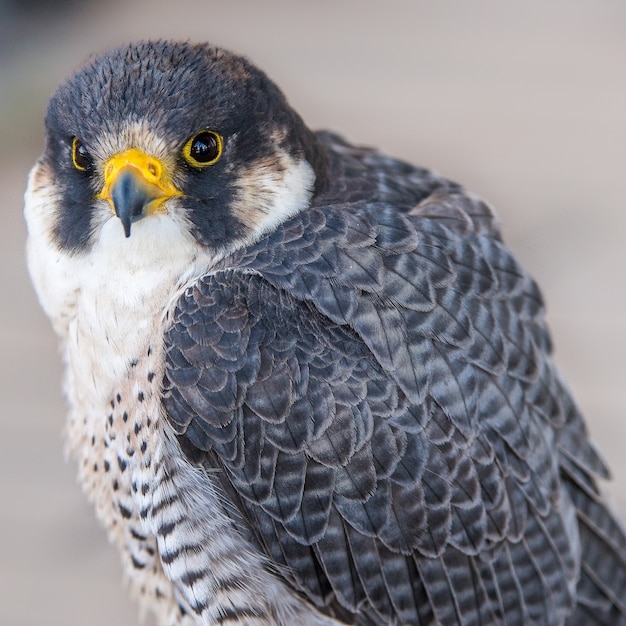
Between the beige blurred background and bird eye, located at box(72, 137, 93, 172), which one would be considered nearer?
bird eye, located at box(72, 137, 93, 172)

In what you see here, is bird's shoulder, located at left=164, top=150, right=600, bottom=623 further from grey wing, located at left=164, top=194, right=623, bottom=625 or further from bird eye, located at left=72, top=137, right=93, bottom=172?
bird eye, located at left=72, top=137, right=93, bottom=172

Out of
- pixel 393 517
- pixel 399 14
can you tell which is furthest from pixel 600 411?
pixel 399 14

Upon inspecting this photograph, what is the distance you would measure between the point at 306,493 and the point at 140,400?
45cm

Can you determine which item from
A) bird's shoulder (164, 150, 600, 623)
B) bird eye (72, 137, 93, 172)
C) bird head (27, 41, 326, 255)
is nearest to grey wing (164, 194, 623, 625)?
bird's shoulder (164, 150, 600, 623)

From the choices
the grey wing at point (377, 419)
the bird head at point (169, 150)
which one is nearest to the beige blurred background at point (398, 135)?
the grey wing at point (377, 419)

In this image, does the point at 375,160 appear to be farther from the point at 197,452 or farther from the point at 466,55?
the point at 466,55

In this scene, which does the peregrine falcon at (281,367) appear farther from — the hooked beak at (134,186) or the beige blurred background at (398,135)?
the beige blurred background at (398,135)

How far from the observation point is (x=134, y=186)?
6.95ft

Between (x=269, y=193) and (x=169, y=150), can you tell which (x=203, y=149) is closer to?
(x=169, y=150)

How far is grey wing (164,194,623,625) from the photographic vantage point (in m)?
2.19

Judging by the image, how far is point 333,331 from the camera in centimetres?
224

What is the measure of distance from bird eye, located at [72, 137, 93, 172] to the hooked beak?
65mm

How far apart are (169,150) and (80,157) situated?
23 centimetres

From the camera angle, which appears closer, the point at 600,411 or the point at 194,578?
the point at 194,578
